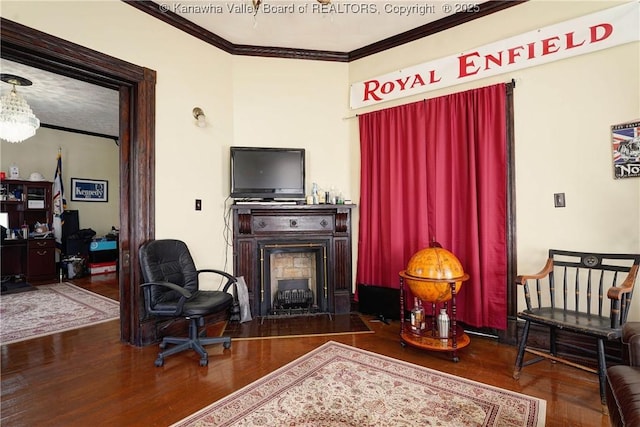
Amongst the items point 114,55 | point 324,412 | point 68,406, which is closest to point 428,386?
point 324,412

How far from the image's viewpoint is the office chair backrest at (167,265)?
9.32 ft

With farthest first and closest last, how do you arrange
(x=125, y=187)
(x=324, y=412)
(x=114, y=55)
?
(x=125, y=187), (x=114, y=55), (x=324, y=412)

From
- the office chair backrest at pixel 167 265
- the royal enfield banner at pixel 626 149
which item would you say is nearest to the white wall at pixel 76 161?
the office chair backrest at pixel 167 265

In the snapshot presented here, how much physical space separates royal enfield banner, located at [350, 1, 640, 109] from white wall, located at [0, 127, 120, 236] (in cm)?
621

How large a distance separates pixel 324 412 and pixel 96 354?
2.19 m

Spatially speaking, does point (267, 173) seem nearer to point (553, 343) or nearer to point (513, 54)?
point (513, 54)

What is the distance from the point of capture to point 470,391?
222 centimetres

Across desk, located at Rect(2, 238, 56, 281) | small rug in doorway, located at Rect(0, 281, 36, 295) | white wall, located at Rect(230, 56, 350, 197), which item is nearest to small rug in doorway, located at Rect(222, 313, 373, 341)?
white wall, located at Rect(230, 56, 350, 197)

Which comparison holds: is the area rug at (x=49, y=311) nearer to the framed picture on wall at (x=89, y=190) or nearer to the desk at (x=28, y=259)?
the desk at (x=28, y=259)

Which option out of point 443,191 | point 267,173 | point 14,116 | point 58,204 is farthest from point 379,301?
point 58,204

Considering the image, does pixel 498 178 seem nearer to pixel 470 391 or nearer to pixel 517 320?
pixel 517 320

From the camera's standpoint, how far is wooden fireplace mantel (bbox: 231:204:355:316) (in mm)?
3785

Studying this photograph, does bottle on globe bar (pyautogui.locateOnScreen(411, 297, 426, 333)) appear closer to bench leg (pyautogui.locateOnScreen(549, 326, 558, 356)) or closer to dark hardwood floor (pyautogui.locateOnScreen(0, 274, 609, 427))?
dark hardwood floor (pyautogui.locateOnScreen(0, 274, 609, 427))

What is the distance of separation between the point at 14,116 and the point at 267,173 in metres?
3.35
